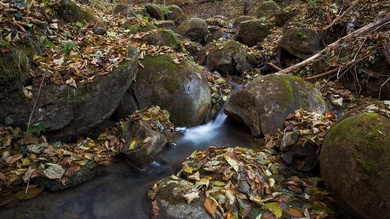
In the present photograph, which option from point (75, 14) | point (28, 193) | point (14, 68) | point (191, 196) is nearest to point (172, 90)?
point (75, 14)

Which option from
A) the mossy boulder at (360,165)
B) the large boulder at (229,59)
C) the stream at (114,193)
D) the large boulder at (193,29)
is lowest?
the stream at (114,193)

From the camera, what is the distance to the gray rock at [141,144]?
16.0 ft

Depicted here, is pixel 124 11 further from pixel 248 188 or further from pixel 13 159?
pixel 248 188

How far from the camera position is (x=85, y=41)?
569 centimetres

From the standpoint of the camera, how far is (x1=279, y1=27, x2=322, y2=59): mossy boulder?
852 cm

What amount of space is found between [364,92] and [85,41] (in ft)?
23.7

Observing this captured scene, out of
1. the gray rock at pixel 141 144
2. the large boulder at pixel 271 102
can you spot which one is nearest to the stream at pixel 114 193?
the gray rock at pixel 141 144

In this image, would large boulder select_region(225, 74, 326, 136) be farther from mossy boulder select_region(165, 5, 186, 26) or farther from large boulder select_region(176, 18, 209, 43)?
mossy boulder select_region(165, 5, 186, 26)

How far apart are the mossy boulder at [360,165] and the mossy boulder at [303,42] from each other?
5382 mm

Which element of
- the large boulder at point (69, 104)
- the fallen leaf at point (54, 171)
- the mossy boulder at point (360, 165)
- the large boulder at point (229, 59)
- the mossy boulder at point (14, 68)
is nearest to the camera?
the mossy boulder at point (360, 165)

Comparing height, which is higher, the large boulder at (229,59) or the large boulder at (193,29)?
the large boulder at (193,29)

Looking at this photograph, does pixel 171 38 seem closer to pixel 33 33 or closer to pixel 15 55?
pixel 33 33

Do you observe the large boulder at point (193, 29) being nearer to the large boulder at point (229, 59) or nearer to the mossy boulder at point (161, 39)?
the large boulder at point (229, 59)

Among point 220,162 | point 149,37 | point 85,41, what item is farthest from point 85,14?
point 220,162
